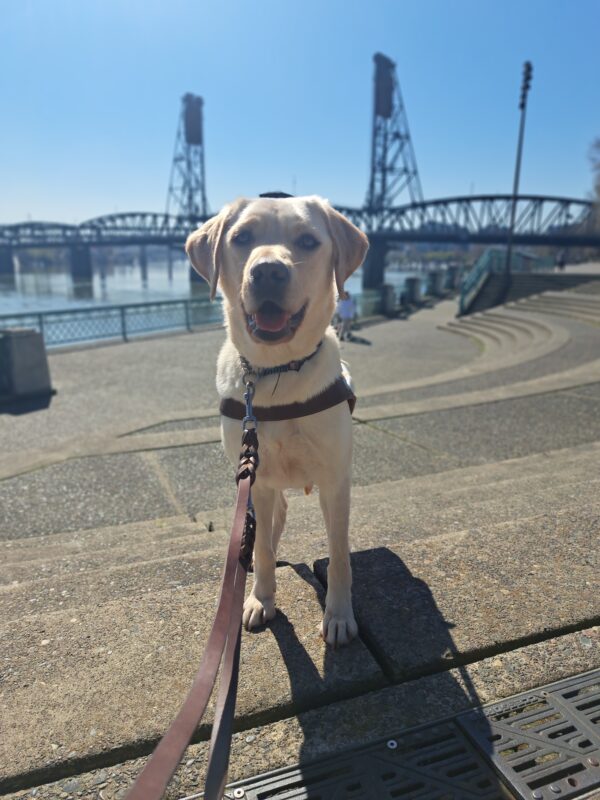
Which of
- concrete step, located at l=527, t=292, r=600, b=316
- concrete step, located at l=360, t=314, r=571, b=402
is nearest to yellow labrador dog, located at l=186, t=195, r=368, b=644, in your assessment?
concrete step, located at l=360, t=314, r=571, b=402

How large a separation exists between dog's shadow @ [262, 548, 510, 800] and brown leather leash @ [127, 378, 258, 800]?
338 mm

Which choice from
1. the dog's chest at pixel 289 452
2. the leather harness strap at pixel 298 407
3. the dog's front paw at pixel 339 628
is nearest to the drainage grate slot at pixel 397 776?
the dog's front paw at pixel 339 628

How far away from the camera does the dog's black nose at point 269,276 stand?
2.07 meters

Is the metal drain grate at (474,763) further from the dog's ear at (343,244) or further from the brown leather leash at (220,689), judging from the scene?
the dog's ear at (343,244)

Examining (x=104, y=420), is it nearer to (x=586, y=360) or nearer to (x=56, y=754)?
(x=56, y=754)

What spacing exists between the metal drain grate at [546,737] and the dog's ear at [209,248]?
212cm

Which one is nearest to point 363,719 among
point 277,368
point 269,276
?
point 277,368

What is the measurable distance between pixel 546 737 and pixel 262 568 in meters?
1.24

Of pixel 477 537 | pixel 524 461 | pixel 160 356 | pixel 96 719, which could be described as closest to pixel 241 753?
pixel 96 719

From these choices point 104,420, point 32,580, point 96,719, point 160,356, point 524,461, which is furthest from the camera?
point 160,356

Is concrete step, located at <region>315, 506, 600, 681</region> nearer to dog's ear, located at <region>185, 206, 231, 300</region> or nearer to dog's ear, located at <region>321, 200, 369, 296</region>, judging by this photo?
dog's ear, located at <region>321, 200, 369, 296</region>

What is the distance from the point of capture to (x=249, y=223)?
→ 7.73 feet

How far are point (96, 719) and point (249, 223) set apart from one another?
2025 millimetres

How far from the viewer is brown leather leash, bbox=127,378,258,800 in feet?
3.83
